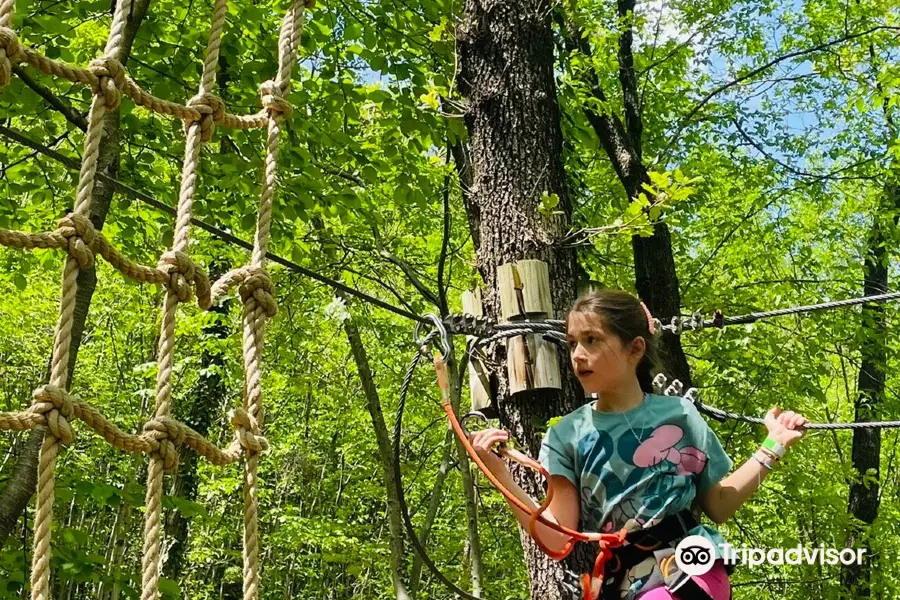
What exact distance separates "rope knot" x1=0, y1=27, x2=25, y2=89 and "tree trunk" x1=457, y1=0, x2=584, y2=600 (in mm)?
1505

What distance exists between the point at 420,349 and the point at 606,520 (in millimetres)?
642

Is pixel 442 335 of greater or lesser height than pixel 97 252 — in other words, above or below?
below

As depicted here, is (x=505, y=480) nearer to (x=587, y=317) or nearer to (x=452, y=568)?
(x=587, y=317)

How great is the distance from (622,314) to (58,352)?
4.23 ft

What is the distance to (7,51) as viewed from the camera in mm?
1520

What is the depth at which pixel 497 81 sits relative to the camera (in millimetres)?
2799

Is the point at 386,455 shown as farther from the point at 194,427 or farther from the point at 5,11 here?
the point at 5,11

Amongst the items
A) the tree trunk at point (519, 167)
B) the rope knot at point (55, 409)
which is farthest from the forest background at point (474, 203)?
the rope knot at point (55, 409)

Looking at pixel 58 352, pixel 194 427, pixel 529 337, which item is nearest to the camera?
pixel 58 352

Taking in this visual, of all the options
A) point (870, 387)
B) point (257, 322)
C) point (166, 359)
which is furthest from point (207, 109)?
point (870, 387)

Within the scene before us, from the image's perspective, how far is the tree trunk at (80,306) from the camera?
3180 millimetres

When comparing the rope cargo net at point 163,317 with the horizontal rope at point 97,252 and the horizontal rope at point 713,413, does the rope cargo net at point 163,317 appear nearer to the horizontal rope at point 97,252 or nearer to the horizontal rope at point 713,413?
the horizontal rope at point 97,252

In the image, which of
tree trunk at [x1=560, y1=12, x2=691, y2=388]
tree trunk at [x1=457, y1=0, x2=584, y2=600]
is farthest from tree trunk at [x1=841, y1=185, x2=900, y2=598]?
tree trunk at [x1=457, y1=0, x2=584, y2=600]

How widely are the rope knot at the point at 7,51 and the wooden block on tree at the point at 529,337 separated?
1.45 metres
